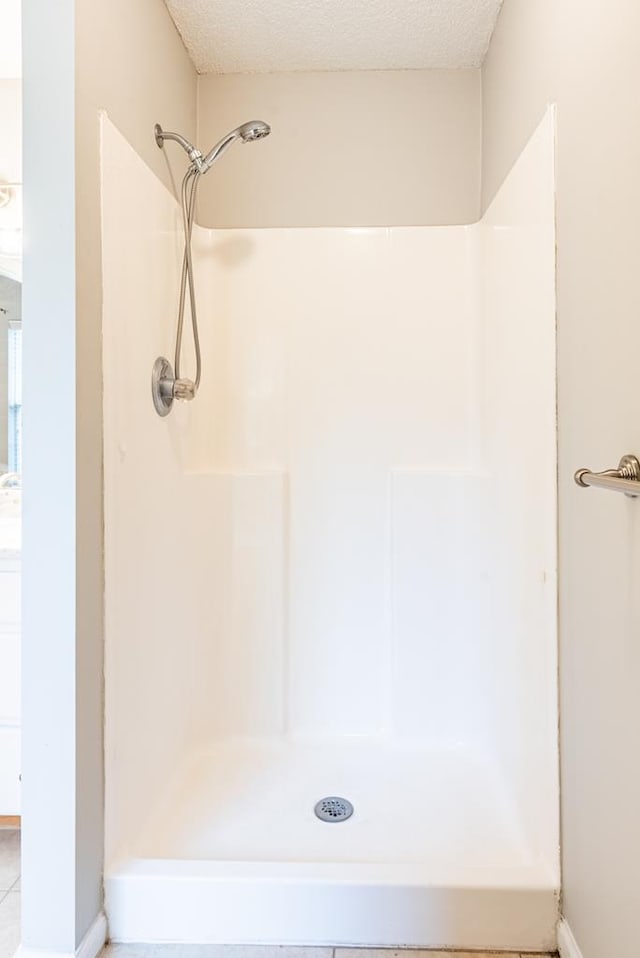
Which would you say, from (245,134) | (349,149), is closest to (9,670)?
(245,134)

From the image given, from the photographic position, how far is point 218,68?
2006 millimetres

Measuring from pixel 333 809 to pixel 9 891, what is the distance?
86cm

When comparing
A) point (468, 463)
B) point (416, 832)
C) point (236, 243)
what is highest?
point (236, 243)

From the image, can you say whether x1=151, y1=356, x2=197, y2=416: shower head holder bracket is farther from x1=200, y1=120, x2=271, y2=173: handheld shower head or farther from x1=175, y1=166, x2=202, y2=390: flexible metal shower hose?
x1=200, y1=120, x2=271, y2=173: handheld shower head

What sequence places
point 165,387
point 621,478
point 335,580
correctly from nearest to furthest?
point 621,478 < point 165,387 < point 335,580

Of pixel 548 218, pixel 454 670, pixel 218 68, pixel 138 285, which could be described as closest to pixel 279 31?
pixel 218 68

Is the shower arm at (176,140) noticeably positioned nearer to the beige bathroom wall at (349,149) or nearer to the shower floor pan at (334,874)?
the beige bathroom wall at (349,149)

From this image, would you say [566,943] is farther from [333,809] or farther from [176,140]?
[176,140]

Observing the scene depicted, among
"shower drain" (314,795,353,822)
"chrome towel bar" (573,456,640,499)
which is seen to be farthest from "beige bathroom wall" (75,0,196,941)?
"chrome towel bar" (573,456,640,499)

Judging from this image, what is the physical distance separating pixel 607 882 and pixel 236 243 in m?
1.99

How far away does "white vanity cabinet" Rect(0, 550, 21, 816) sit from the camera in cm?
162

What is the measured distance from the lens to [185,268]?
71.1 inches

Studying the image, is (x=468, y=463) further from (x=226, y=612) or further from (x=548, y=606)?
(x=226, y=612)

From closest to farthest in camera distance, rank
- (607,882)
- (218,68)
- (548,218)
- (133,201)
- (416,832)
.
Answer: (607,882)
(548,218)
(133,201)
(416,832)
(218,68)
